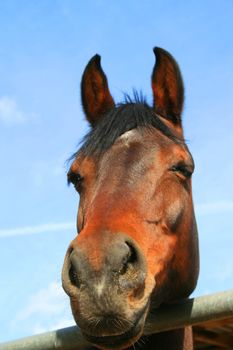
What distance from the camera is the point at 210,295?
3.23 metres

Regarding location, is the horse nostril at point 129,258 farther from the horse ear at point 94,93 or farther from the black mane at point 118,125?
the horse ear at point 94,93

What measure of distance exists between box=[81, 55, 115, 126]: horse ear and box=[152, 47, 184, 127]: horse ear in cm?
46

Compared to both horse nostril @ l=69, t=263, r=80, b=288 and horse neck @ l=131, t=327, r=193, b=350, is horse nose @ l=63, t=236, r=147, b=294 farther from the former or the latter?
horse neck @ l=131, t=327, r=193, b=350

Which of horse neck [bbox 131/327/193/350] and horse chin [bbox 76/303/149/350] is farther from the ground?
horse chin [bbox 76/303/149/350]

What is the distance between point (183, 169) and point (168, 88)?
0.94 metres

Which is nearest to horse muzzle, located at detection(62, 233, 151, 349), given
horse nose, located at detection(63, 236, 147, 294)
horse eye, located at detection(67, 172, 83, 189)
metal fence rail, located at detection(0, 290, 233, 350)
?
horse nose, located at detection(63, 236, 147, 294)

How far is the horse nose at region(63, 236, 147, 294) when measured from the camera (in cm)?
285

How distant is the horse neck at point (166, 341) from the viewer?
3963mm

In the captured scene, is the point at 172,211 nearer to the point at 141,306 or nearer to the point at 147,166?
the point at 147,166

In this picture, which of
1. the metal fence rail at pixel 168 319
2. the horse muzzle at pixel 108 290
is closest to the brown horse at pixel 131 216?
the horse muzzle at pixel 108 290

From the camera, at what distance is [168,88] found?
460 centimetres

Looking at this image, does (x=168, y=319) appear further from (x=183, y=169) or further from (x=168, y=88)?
(x=168, y=88)

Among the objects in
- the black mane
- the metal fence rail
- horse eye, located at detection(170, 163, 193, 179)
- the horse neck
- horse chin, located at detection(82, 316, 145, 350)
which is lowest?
the horse neck

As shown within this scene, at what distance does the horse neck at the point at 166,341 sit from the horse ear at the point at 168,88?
1636 mm
